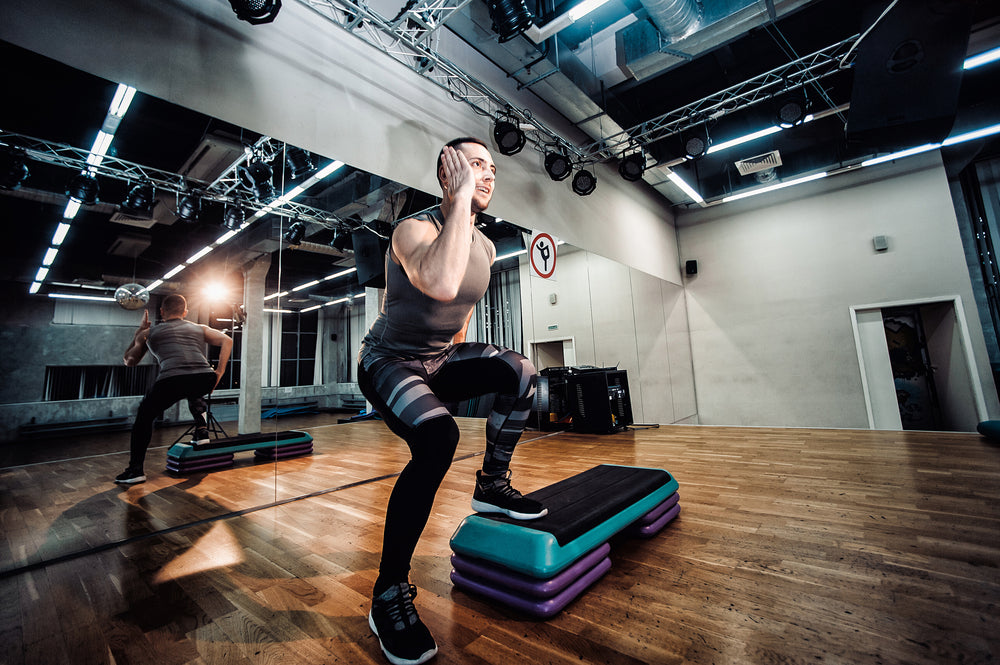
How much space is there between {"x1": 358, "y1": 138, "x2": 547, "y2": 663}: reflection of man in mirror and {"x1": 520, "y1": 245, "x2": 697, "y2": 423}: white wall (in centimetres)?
354

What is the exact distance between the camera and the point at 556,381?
18.2 ft

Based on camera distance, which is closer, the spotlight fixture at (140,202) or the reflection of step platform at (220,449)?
the spotlight fixture at (140,202)

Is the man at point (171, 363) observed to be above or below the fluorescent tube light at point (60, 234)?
below

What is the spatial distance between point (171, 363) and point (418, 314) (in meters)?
2.23

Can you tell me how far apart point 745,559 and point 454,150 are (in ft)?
5.87

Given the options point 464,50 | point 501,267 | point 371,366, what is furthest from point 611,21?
point 371,366

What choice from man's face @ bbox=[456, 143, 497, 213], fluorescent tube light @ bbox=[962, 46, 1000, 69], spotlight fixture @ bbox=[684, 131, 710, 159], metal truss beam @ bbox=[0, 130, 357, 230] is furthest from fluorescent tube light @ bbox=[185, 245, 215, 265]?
fluorescent tube light @ bbox=[962, 46, 1000, 69]

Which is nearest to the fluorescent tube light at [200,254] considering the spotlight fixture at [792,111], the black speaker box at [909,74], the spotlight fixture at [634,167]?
the spotlight fixture at [634,167]

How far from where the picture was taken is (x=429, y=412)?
1136mm

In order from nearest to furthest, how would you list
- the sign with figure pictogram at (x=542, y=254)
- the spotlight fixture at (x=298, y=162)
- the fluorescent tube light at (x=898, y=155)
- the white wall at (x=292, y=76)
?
the white wall at (x=292, y=76)
the spotlight fixture at (x=298, y=162)
the sign with figure pictogram at (x=542, y=254)
the fluorescent tube light at (x=898, y=155)

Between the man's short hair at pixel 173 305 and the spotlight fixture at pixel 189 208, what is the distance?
47cm

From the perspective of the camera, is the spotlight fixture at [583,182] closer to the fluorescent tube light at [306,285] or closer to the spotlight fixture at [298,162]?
the spotlight fixture at [298,162]

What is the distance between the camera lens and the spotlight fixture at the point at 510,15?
2.93 meters

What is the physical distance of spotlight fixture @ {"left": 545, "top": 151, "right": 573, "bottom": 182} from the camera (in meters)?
4.57
